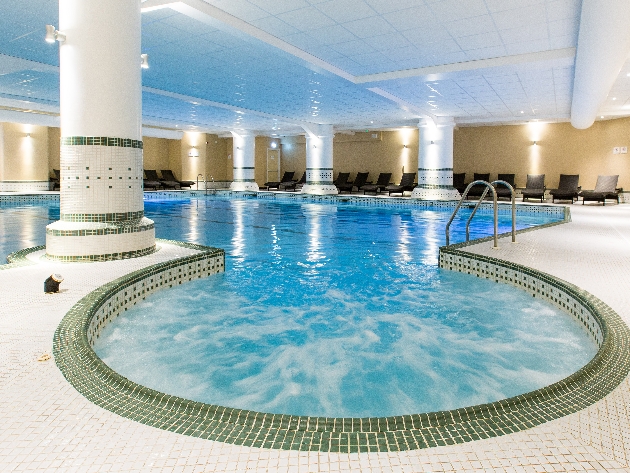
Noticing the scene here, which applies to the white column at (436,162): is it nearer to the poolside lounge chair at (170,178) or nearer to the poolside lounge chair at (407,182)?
the poolside lounge chair at (407,182)

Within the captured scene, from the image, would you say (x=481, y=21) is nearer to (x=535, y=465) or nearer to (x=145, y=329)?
(x=145, y=329)

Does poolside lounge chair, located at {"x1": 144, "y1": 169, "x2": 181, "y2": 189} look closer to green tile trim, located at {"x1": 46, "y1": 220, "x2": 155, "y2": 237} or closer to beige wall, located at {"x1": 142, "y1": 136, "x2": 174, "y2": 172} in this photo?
beige wall, located at {"x1": 142, "y1": 136, "x2": 174, "y2": 172}

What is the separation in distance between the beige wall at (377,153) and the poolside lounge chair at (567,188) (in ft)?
20.9

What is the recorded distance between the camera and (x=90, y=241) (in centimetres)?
463

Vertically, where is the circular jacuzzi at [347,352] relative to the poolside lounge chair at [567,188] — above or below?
below

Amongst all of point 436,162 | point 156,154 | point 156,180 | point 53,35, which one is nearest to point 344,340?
point 53,35

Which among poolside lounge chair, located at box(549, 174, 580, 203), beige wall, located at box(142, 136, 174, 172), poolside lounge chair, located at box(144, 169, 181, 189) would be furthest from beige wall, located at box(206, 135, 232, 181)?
poolside lounge chair, located at box(549, 174, 580, 203)

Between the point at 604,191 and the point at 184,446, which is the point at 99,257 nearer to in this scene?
the point at 184,446

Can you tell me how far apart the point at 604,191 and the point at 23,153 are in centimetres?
2058

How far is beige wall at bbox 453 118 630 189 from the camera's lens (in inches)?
658

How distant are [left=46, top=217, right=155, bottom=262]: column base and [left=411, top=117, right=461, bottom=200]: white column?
1417cm

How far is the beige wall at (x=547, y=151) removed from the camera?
658 inches

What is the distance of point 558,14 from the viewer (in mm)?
6273

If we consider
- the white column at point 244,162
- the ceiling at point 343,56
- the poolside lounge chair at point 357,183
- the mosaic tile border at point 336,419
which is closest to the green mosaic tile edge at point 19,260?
the mosaic tile border at point 336,419
